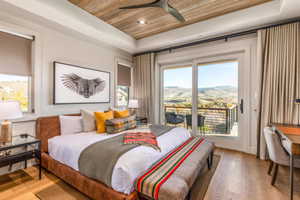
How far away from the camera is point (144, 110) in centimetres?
456

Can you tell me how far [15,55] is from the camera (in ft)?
7.92

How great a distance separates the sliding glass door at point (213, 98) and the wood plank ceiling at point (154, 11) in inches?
43.6

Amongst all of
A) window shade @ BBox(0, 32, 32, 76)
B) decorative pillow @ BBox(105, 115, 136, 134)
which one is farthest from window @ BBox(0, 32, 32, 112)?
decorative pillow @ BBox(105, 115, 136, 134)

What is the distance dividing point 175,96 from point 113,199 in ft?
10.8

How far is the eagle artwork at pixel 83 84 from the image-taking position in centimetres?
301

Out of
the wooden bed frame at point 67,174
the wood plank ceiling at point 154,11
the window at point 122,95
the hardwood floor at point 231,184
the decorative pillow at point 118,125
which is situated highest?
the wood plank ceiling at point 154,11

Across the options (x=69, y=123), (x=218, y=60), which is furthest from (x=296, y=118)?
(x=69, y=123)

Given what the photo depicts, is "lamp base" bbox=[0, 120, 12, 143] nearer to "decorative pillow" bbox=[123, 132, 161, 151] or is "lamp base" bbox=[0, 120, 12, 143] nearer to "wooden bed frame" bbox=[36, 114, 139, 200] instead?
"wooden bed frame" bbox=[36, 114, 139, 200]

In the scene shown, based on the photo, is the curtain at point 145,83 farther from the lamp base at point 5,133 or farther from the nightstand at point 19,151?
the lamp base at point 5,133

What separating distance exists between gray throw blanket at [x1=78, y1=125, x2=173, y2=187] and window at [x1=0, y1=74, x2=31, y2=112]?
66.5 inches

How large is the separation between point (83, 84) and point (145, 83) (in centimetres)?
186

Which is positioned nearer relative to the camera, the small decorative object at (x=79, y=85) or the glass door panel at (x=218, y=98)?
the small decorative object at (x=79, y=85)

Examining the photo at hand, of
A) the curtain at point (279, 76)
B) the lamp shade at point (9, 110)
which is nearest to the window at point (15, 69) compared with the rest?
the lamp shade at point (9, 110)

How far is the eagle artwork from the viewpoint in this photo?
3.01 meters
